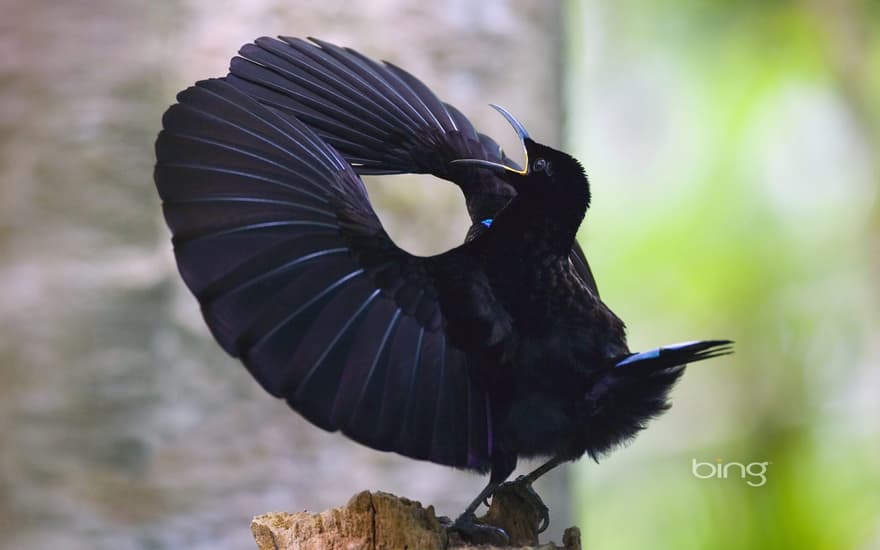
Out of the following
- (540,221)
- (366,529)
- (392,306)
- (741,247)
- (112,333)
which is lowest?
(366,529)

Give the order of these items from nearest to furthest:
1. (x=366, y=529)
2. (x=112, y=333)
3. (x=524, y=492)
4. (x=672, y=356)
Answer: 1. (x=672, y=356)
2. (x=366, y=529)
3. (x=524, y=492)
4. (x=112, y=333)

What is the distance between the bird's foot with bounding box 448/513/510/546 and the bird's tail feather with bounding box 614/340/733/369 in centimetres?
31

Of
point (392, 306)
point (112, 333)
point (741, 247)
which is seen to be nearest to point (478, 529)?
point (392, 306)

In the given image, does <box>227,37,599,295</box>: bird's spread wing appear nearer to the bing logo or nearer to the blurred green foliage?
the blurred green foliage

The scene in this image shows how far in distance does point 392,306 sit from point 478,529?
14.0 inches

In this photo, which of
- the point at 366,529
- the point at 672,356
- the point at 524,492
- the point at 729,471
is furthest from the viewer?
the point at 729,471

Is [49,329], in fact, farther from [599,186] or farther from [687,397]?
[687,397]

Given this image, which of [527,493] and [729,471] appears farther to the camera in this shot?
[729,471]

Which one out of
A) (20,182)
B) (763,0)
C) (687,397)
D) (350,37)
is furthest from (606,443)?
(763,0)

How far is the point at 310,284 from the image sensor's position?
1.21m

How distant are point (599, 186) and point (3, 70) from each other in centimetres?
165

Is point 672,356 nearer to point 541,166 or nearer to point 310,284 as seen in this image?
point 541,166

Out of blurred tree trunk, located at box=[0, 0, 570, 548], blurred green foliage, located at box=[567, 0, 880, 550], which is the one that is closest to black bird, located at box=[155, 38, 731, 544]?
blurred tree trunk, located at box=[0, 0, 570, 548]

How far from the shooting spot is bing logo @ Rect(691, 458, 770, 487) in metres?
2.57
